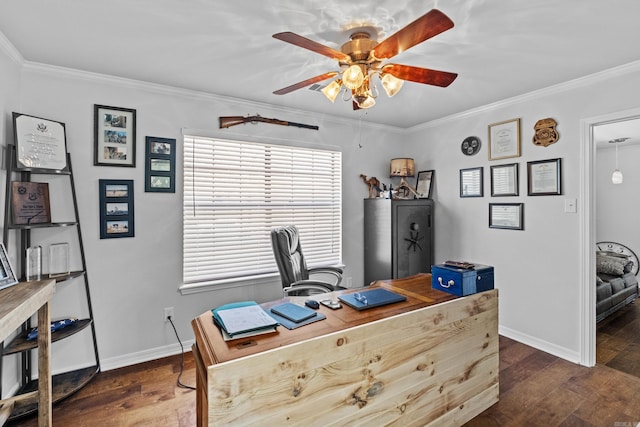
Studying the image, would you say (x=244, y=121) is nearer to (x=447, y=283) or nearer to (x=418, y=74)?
(x=418, y=74)

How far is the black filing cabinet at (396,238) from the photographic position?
3.47 meters

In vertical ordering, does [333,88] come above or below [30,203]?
above

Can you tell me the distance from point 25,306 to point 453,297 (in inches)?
84.8

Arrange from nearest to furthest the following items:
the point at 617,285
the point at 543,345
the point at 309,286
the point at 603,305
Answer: the point at 309,286
the point at 543,345
the point at 603,305
the point at 617,285

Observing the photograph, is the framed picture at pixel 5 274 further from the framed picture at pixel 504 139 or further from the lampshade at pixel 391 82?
the framed picture at pixel 504 139

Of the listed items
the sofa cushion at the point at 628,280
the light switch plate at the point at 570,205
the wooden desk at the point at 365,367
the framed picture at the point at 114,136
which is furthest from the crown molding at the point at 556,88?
the framed picture at the point at 114,136

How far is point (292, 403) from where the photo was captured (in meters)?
1.27

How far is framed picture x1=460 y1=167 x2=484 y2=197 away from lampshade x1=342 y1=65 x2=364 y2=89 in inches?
90.0

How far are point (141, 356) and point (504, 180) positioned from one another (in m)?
3.77

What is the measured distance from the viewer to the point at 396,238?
3.47 meters

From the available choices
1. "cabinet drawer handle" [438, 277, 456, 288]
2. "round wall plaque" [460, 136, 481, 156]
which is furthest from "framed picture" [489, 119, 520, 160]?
"cabinet drawer handle" [438, 277, 456, 288]

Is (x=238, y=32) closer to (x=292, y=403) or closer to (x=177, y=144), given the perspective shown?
(x=177, y=144)

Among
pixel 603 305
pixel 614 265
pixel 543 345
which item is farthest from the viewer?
pixel 614 265

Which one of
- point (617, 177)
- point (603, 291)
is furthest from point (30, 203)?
point (617, 177)
